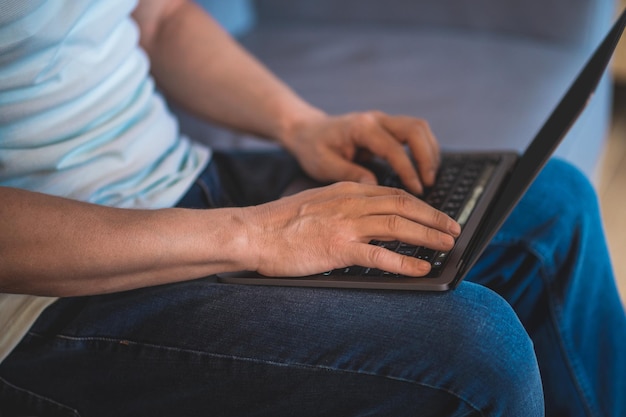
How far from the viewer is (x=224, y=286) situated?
0.88m

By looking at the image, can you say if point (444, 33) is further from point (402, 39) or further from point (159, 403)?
point (159, 403)

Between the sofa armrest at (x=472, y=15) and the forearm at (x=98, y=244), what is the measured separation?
139 cm

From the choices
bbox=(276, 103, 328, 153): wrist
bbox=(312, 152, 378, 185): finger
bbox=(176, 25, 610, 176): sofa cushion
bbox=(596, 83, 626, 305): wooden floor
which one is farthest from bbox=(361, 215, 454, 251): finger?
bbox=(596, 83, 626, 305): wooden floor

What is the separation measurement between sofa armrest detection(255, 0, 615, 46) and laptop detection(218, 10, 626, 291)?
3.33 ft

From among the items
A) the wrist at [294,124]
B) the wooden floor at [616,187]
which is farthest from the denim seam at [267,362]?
the wooden floor at [616,187]

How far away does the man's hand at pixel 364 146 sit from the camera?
1.07 m

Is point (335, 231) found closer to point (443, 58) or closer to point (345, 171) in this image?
point (345, 171)

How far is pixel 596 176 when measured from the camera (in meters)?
1.99

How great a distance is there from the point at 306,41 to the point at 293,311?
1.39 metres

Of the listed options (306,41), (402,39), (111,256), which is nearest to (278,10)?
(306,41)

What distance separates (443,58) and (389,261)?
1226 millimetres

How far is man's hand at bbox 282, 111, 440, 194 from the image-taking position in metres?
1.07

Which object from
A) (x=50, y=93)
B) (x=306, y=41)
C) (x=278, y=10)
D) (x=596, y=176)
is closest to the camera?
(x=50, y=93)

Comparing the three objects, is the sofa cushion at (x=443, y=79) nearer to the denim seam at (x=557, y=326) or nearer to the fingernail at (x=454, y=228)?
the denim seam at (x=557, y=326)
